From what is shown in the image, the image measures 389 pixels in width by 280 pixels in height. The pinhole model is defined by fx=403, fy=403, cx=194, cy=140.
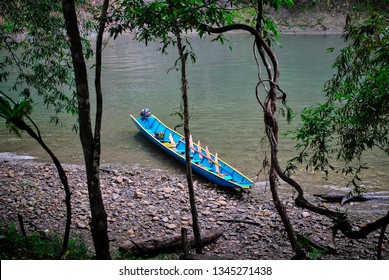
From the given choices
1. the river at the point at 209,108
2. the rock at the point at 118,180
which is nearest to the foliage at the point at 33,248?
the river at the point at 209,108

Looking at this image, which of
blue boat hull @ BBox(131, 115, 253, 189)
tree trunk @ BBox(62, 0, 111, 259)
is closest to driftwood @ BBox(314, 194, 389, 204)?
blue boat hull @ BBox(131, 115, 253, 189)

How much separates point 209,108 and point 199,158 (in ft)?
20.0

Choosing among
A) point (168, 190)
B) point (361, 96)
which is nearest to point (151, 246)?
point (168, 190)

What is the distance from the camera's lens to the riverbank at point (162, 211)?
601 centimetres

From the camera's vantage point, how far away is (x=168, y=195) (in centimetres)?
793

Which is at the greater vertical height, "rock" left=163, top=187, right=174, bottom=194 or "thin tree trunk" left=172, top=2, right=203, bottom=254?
"thin tree trunk" left=172, top=2, right=203, bottom=254

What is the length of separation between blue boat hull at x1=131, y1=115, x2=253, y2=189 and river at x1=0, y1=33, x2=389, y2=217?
31cm

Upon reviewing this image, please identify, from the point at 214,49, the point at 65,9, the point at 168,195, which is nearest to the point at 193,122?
the point at 168,195

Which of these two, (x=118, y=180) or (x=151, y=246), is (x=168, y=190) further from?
(x=151, y=246)

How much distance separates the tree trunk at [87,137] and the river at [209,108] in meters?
1.63

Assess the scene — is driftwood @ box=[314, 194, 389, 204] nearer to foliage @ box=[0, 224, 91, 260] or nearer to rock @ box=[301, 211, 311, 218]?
rock @ box=[301, 211, 311, 218]

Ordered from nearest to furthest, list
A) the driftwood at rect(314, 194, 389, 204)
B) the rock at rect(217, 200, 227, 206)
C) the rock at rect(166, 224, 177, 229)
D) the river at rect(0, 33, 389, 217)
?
the rock at rect(166, 224, 177, 229)
the rock at rect(217, 200, 227, 206)
the driftwood at rect(314, 194, 389, 204)
the river at rect(0, 33, 389, 217)

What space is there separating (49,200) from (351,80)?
532 centimetres

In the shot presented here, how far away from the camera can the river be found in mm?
10141
